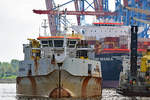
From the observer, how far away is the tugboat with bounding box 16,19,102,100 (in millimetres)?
55281

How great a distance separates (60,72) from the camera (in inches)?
2168

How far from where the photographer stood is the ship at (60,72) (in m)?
55.3

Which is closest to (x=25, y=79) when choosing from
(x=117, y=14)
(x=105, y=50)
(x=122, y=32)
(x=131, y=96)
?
(x=131, y=96)

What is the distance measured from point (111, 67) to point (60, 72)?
5155 centimetres

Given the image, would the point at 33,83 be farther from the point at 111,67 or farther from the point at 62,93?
the point at 111,67

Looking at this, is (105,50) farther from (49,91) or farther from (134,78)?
(49,91)

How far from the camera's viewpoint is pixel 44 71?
56.0 metres

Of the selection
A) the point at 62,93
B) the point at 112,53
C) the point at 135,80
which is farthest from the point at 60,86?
the point at 112,53

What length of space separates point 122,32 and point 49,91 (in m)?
62.9

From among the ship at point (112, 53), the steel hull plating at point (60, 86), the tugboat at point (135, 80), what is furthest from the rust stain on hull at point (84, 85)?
the ship at point (112, 53)

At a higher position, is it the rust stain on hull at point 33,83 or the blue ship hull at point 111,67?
the rust stain on hull at point 33,83

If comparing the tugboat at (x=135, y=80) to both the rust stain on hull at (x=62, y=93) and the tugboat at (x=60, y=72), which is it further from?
the rust stain on hull at (x=62, y=93)

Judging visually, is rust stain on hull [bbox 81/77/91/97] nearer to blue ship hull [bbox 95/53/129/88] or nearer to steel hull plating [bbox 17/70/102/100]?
steel hull plating [bbox 17/70/102/100]

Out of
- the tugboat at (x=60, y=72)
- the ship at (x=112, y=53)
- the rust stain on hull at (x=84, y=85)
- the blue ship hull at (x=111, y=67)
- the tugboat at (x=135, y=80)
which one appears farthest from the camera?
the blue ship hull at (x=111, y=67)
